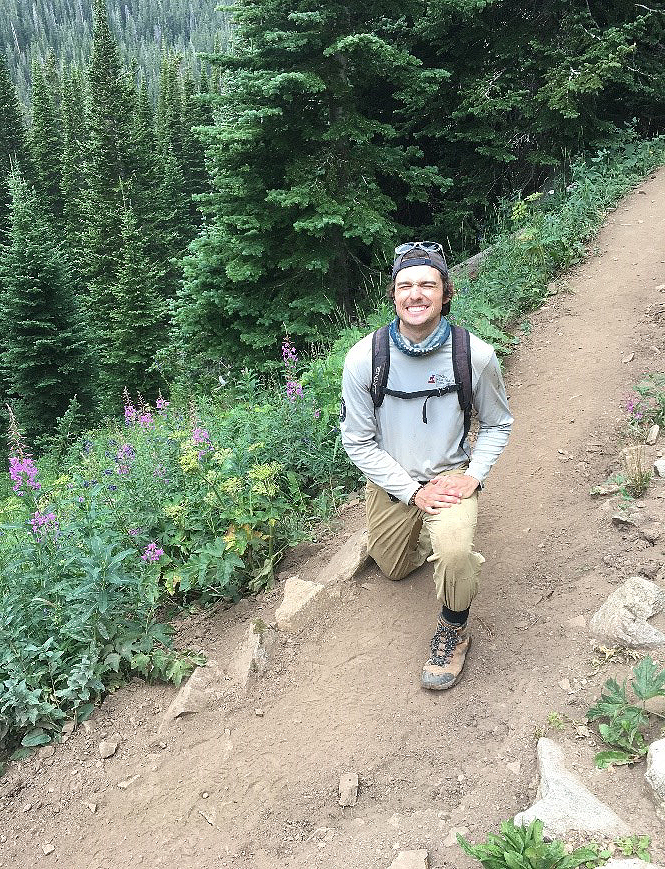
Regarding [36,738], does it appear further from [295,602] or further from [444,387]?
[444,387]

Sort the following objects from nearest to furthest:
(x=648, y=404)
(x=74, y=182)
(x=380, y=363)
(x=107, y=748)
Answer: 1. (x=380, y=363)
2. (x=107, y=748)
3. (x=648, y=404)
4. (x=74, y=182)

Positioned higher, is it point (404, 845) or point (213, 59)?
point (213, 59)

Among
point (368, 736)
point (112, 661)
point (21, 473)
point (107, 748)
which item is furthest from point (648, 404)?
point (21, 473)

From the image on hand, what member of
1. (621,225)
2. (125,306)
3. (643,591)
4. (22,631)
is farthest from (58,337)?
(643,591)

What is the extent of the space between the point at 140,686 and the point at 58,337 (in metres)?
18.7

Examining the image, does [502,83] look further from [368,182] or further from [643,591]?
[643,591]

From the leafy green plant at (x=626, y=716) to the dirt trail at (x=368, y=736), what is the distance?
0.21ft

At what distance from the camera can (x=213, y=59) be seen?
7.45 metres

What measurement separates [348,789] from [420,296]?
224 centimetres

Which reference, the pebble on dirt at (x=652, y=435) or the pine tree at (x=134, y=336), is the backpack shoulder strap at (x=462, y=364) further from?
the pine tree at (x=134, y=336)

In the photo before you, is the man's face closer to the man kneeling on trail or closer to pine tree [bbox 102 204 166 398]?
the man kneeling on trail

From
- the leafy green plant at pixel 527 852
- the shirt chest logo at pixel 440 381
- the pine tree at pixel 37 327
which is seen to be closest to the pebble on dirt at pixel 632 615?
the leafy green plant at pixel 527 852

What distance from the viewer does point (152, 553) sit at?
12.5 feet

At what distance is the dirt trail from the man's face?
163 centimetres
